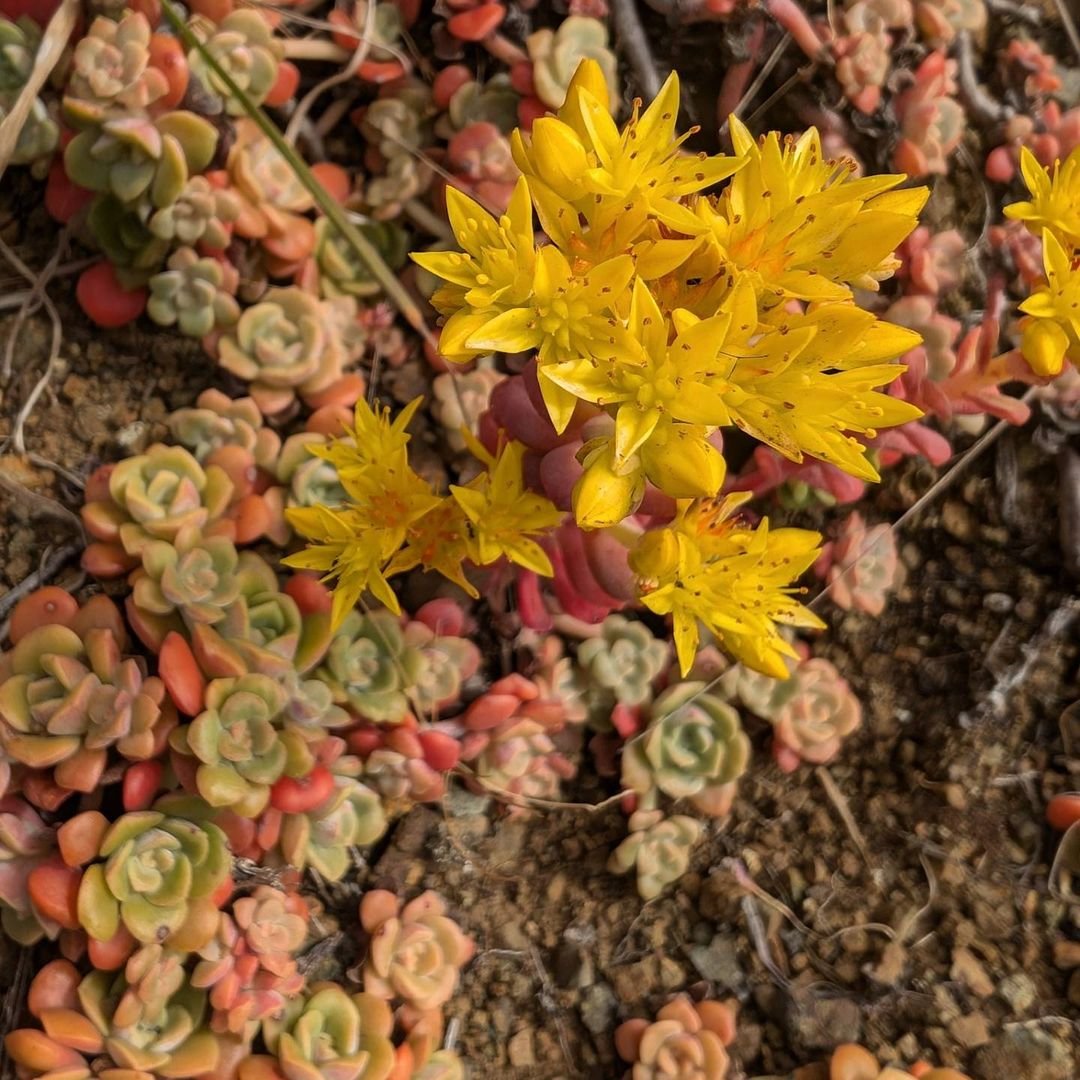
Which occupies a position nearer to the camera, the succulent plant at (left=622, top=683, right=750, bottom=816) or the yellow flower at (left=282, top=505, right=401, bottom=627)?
the yellow flower at (left=282, top=505, right=401, bottom=627)

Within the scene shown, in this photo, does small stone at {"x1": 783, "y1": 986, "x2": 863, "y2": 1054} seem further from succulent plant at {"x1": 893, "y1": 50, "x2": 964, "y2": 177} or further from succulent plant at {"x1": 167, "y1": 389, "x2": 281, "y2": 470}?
succulent plant at {"x1": 893, "y1": 50, "x2": 964, "y2": 177}

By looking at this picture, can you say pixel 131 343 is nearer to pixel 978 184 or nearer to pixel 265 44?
pixel 265 44

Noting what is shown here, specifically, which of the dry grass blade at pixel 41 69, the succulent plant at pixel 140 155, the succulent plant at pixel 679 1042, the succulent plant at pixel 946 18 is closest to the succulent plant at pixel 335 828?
the succulent plant at pixel 679 1042

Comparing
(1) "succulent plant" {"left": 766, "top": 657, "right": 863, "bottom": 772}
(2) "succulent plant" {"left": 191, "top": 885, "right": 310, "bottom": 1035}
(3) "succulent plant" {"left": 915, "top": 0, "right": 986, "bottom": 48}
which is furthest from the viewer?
(3) "succulent plant" {"left": 915, "top": 0, "right": 986, "bottom": 48}

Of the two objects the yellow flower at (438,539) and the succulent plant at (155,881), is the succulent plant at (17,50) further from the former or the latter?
the succulent plant at (155,881)

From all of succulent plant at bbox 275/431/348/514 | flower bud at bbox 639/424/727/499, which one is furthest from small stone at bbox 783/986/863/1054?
succulent plant at bbox 275/431/348/514

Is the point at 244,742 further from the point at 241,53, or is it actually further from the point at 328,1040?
the point at 241,53
